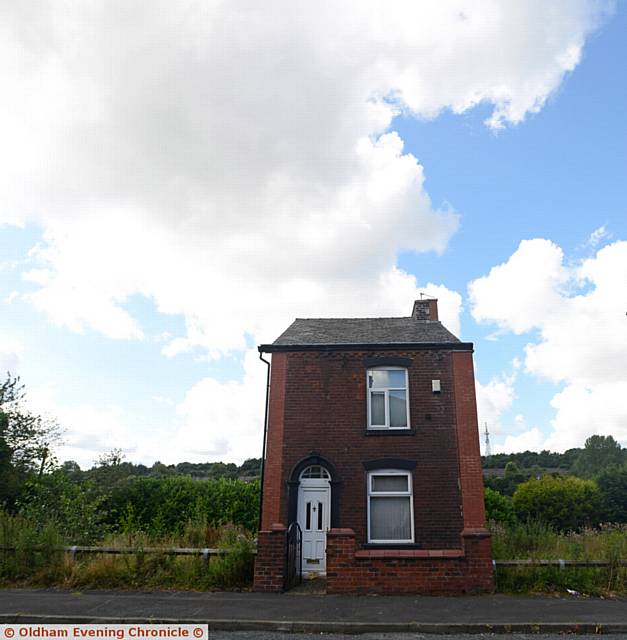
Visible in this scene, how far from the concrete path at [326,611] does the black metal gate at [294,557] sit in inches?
36.6

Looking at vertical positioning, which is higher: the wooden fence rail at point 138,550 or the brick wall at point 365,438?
the brick wall at point 365,438

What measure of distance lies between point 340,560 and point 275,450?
4.19 metres

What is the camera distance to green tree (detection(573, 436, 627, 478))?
65312 mm

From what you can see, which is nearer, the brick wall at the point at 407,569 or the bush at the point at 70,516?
the brick wall at the point at 407,569

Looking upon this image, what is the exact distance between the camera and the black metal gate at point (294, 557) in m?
10.8

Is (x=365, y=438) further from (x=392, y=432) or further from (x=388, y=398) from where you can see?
(x=388, y=398)

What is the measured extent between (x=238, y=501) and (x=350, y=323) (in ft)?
29.6

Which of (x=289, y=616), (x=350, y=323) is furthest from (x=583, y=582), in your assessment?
(x=350, y=323)

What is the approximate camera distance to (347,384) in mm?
14109

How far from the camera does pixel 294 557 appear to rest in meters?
11.7

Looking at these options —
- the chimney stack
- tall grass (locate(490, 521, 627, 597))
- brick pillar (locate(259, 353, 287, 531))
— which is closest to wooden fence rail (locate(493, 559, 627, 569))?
tall grass (locate(490, 521, 627, 597))

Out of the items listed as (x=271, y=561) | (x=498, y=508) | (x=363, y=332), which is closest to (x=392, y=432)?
(x=363, y=332)

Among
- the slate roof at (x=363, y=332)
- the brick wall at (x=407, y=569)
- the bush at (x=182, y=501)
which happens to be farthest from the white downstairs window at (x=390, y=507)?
the bush at (x=182, y=501)

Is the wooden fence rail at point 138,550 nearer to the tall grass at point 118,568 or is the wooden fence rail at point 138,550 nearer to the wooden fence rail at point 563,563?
the tall grass at point 118,568
